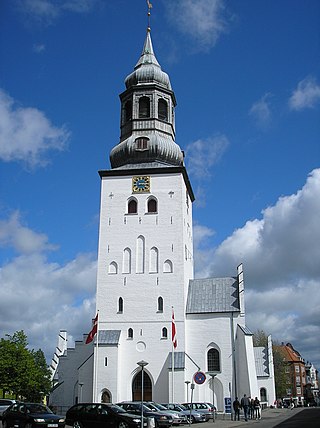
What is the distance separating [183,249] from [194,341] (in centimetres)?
718

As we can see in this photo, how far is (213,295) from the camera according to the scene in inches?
1657

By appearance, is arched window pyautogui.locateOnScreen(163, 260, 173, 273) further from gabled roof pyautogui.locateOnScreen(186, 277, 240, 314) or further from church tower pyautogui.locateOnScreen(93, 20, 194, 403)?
gabled roof pyautogui.locateOnScreen(186, 277, 240, 314)

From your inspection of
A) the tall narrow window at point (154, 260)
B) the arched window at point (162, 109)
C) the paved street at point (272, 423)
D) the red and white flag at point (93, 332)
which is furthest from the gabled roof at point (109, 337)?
the arched window at point (162, 109)

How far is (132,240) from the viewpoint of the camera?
40938 mm

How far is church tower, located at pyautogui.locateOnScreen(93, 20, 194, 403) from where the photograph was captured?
1484 inches

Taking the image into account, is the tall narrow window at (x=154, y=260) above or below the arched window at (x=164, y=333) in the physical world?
above

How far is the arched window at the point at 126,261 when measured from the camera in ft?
132

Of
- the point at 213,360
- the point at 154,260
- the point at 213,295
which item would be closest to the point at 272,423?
the point at 213,360

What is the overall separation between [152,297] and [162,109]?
54.1 feet

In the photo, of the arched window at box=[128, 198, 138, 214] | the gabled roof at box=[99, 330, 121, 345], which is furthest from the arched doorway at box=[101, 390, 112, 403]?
the arched window at box=[128, 198, 138, 214]

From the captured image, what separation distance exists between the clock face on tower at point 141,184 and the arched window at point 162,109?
594cm

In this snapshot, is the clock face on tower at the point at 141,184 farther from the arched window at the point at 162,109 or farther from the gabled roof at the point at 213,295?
the gabled roof at the point at 213,295

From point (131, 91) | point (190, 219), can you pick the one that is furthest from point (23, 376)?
point (131, 91)

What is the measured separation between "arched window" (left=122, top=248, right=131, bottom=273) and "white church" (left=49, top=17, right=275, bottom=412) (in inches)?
3.1
